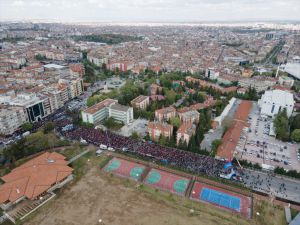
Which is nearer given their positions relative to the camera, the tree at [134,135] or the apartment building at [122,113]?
the tree at [134,135]

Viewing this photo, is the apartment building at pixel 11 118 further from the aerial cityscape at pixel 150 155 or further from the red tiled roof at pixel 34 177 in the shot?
the red tiled roof at pixel 34 177

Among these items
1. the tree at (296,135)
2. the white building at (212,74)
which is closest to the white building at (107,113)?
the tree at (296,135)

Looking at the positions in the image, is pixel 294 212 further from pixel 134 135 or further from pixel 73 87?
pixel 73 87

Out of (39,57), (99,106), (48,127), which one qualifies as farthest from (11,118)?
(39,57)

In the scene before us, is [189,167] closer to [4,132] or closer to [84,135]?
[84,135]

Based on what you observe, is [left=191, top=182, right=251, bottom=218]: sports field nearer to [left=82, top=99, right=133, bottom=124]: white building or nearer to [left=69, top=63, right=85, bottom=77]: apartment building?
[left=82, top=99, right=133, bottom=124]: white building

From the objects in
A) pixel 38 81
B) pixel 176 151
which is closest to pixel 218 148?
pixel 176 151
